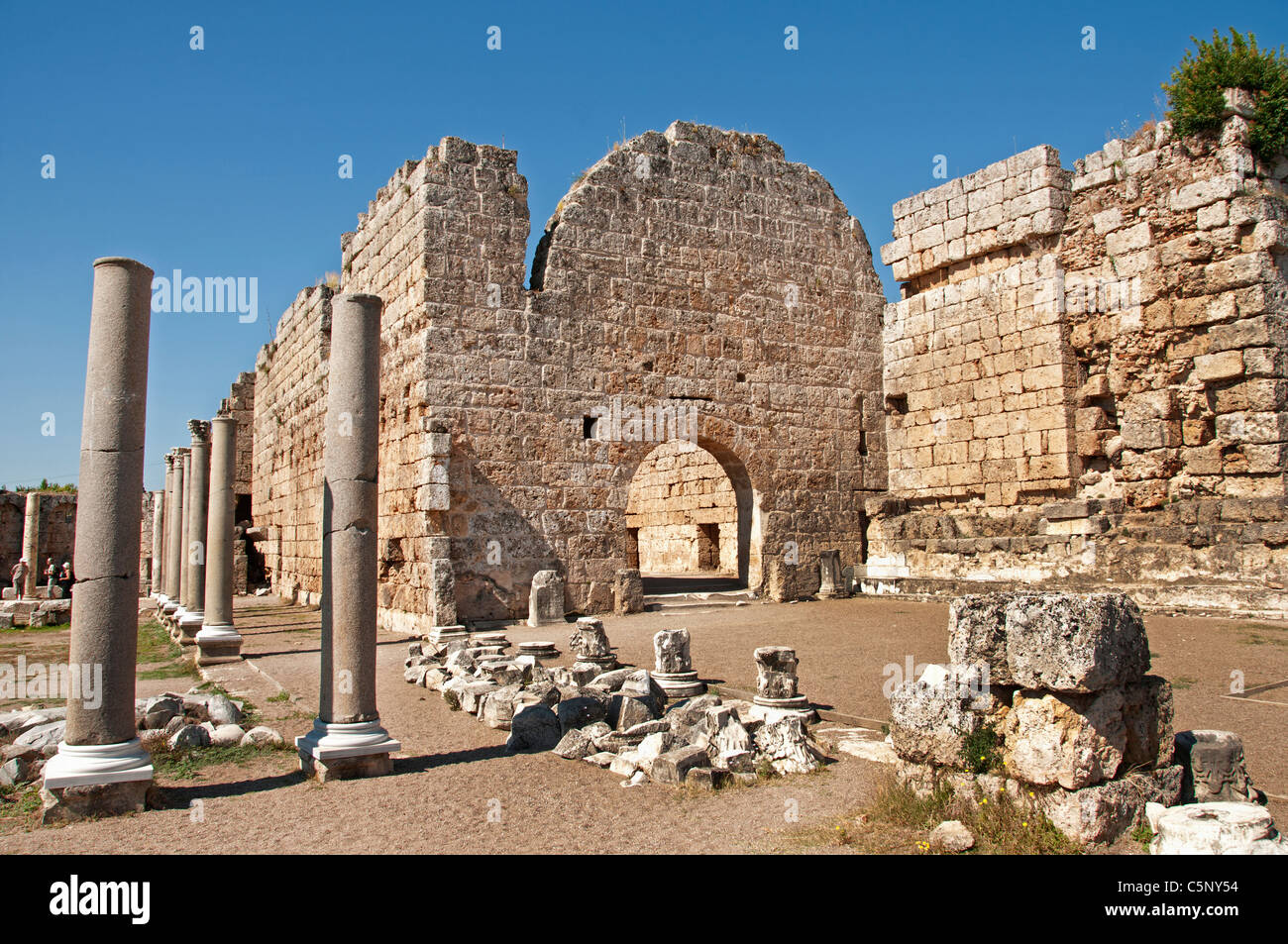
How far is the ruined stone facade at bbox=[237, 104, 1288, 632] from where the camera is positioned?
10.5 meters

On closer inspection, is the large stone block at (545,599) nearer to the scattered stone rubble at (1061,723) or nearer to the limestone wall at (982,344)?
the limestone wall at (982,344)

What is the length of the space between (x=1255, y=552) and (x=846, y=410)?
644cm

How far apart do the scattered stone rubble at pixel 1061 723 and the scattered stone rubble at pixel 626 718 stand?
3.73 ft

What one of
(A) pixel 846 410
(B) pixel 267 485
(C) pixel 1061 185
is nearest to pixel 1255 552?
(C) pixel 1061 185

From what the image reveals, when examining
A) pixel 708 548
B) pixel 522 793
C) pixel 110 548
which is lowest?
pixel 522 793

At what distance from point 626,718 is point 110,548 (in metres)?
3.34

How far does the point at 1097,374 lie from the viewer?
1179 centimetres

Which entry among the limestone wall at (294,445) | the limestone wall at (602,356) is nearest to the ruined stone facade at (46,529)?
the limestone wall at (294,445)

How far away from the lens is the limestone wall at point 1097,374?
10.0 meters

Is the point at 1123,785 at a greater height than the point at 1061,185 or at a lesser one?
lesser

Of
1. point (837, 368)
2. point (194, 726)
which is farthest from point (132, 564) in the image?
point (837, 368)

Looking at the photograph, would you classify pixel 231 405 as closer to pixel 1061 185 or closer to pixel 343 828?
pixel 1061 185

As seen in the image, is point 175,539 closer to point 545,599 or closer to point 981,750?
point 545,599

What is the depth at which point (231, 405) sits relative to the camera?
25.1 m
